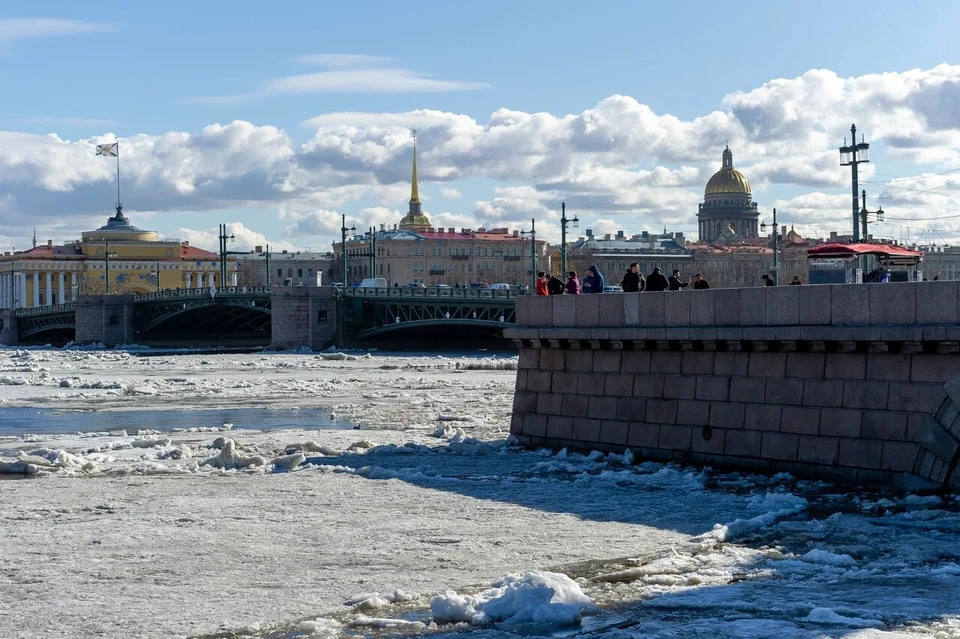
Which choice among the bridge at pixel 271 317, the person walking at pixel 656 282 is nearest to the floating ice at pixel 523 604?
the person walking at pixel 656 282

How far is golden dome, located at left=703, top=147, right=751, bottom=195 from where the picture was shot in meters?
179

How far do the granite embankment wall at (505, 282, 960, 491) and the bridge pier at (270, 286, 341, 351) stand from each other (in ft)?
146

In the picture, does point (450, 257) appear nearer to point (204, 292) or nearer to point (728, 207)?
point (728, 207)

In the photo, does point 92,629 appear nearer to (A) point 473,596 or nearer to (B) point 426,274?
(A) point 473,596

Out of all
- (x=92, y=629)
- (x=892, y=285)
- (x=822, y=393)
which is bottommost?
(x=92, y=629)

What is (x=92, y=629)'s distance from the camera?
11.2m

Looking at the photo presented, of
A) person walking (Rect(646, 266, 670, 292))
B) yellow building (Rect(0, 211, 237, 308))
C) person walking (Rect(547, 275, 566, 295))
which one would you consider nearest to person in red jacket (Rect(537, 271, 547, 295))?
person walking (Rect(547, 275, 566, 295))

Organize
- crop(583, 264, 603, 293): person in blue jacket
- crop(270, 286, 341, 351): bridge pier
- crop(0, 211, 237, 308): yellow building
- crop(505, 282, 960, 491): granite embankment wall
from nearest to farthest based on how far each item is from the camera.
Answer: crop(505, 282, 960, 491): granite embankment wall < crop(583, 264, 603, 293): person in blue jacket < crop(270, 286, 341, 351): bridge pier < crop(0, 211, 237, 308): yellow building

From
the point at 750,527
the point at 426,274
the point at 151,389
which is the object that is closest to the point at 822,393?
the point at 750,527

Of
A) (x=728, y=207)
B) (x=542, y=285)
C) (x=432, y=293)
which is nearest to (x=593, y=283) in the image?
(x=542, y=285)

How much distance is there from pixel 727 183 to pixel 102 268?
257 feet

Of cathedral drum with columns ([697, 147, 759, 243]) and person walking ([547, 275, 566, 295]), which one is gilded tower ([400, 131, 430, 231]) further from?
person walking ([547, 275, 566, 295])

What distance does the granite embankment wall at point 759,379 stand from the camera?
16.6 meters

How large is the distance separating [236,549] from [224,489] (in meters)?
4.16
